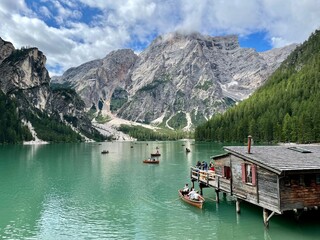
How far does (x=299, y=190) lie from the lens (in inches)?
1356

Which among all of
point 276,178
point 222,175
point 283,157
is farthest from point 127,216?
point 283,157

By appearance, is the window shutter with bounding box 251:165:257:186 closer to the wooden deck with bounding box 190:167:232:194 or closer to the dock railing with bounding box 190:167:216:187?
the wooden deck with bounding box 190:167:232:194

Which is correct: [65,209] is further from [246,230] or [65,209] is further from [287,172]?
[287,172]

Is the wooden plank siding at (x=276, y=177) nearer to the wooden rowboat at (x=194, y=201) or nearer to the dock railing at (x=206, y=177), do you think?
the wooden rowboat at (x=194, y=201)

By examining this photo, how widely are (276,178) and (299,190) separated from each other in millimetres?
2972

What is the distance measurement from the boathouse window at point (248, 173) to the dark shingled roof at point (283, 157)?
47.4 inches

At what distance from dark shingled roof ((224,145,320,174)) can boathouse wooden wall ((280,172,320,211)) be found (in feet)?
3.77

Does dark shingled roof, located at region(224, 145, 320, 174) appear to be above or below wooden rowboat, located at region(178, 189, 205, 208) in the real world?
above

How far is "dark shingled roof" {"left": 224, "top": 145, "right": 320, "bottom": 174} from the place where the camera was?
3397cm

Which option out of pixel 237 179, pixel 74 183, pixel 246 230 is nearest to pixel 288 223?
pixel 246 230

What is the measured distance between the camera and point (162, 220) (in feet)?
137

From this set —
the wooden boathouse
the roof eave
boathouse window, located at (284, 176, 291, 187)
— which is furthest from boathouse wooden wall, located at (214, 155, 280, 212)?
boathouse window, located at (284, 176, 291, 187)

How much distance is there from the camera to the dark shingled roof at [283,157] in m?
34.0

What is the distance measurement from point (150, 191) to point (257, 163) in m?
29.8
